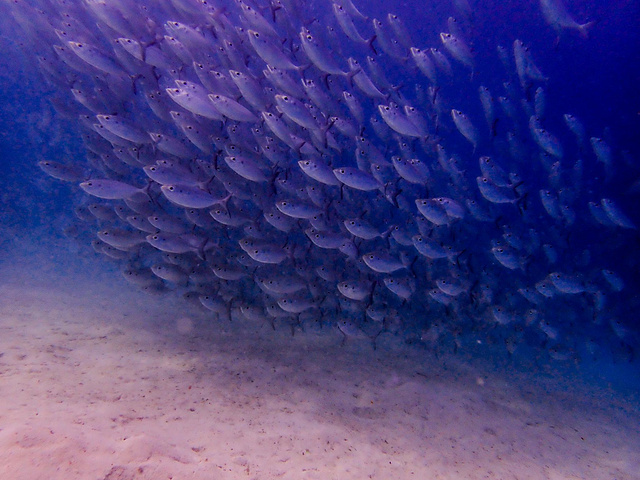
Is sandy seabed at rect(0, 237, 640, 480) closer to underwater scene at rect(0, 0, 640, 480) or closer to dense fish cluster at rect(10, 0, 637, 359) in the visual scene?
underwater scene at rect(0, 0, 640, 480)

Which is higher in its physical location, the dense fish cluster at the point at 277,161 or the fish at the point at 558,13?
the fish at the point at 558,13

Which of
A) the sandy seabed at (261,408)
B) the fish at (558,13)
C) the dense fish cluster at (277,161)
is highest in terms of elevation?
the fish at (558,13)

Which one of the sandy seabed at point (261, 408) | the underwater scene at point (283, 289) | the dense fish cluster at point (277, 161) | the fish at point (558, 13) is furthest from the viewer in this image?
the fish at point (558, 13)

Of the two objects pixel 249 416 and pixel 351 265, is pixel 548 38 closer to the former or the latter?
pixel 351 265

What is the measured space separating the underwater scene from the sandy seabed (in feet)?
0.11

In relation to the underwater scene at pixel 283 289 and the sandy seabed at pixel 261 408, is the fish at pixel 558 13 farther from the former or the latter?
the sandy seabed at pixel 261 408

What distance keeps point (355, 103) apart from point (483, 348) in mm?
7737

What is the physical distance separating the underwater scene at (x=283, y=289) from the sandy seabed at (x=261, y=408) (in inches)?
1.4

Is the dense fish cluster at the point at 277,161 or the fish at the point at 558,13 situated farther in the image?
the fish at the point at 558,13

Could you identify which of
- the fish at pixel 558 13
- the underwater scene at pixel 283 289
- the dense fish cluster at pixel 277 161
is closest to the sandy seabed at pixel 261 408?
the underwater scene at pixel 283 289

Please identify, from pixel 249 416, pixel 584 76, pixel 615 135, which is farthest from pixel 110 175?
pixel 584 76

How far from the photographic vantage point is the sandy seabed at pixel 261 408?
2962 mm

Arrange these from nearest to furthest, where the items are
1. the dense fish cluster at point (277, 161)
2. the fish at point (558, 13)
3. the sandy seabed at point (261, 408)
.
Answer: the sandy seabed at point (261, 408) → the dense fish cluster at point (277, 161) → the fish at point (558, 13)

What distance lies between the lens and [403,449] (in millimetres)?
3826
